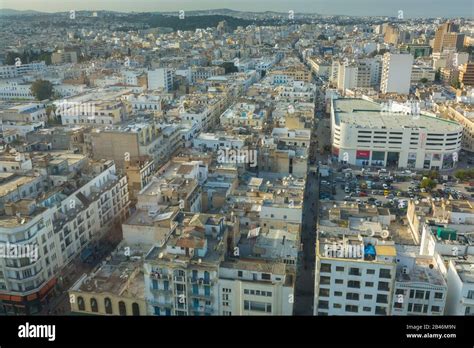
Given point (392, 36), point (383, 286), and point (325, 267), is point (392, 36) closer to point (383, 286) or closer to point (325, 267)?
point (383, 286)

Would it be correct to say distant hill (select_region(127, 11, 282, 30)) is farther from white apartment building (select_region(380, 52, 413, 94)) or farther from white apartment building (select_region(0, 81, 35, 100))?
white apartment building (select_region(380, 52, 413, 94))

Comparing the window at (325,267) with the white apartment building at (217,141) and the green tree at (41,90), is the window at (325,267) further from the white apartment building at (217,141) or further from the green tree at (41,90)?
the green tree at (41,90)

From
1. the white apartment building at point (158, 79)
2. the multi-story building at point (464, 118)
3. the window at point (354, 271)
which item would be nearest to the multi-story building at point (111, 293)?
the window at point (354, 271)

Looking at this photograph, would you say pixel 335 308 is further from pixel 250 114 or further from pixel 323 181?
pixel 250 114

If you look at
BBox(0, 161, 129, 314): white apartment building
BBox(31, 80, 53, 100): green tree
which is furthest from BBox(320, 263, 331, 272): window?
BBox(31, 80, 53, 100): green tree

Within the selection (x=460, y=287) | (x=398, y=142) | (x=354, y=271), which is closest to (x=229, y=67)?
(x=398, y=142)
